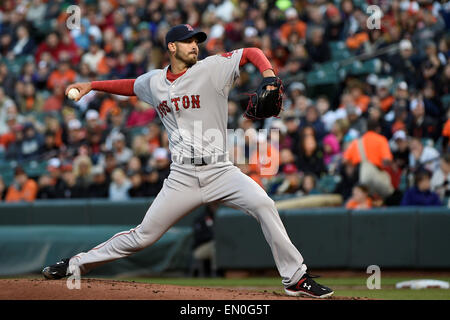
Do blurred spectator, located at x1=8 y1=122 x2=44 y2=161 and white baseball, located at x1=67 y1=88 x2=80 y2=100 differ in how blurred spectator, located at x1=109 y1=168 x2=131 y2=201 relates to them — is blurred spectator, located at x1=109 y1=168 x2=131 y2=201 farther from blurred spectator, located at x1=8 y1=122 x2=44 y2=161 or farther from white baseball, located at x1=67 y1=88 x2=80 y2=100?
white baseball, located at x1=67 y1=88 x2=80 y2=100

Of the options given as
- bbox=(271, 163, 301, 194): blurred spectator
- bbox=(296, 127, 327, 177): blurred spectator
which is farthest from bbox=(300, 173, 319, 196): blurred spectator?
bbox=(296, 127, 327, 177): blurred spectator

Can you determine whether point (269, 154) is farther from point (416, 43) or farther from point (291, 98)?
point (416, 43)

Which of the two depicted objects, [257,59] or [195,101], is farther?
[195,101]

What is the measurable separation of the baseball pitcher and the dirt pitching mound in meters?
0.32

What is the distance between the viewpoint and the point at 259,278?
10.5m

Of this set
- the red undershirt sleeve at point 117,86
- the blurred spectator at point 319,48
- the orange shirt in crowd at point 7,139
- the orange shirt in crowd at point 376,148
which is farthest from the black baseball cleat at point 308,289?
the orange shirt in crowd at point 7,139

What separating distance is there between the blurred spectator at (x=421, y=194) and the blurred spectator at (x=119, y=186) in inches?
185

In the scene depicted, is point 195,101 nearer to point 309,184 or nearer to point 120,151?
point 309,184

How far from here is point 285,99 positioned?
13.4 metres

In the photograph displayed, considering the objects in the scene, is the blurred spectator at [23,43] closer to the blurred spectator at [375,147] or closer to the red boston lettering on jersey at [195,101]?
the blurred spectator at [375,147]

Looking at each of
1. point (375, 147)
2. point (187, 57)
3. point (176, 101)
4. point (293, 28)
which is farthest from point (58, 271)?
point (293, 28)

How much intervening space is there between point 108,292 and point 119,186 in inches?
296

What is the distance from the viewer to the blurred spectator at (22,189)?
1409 cm
